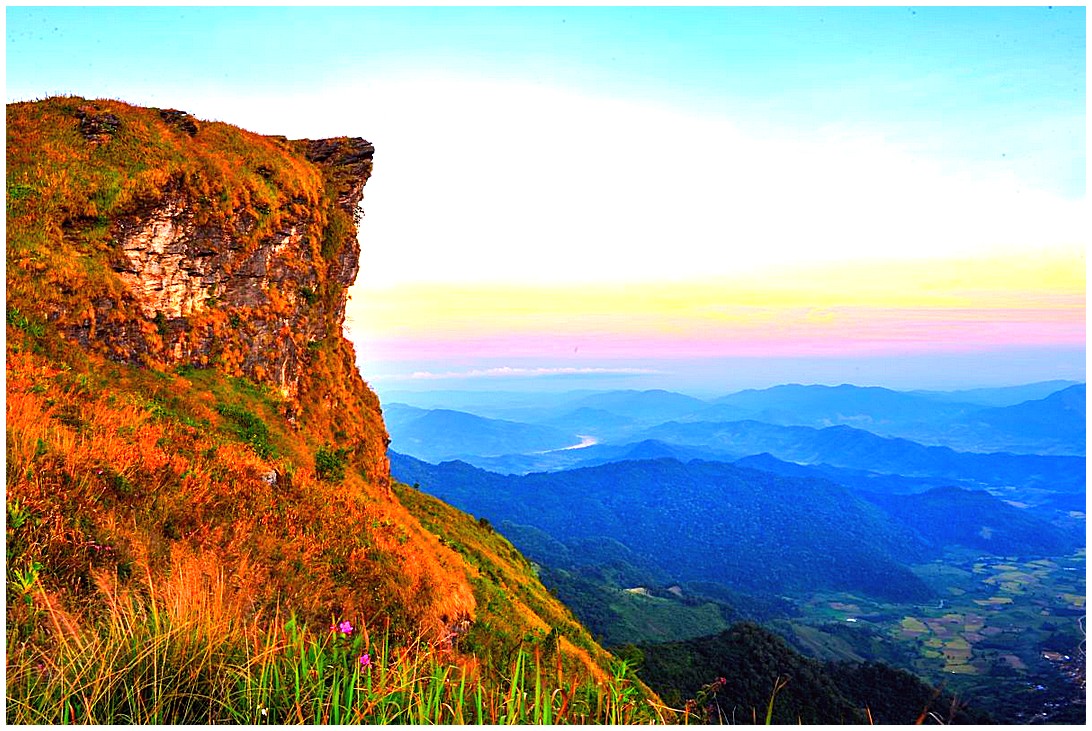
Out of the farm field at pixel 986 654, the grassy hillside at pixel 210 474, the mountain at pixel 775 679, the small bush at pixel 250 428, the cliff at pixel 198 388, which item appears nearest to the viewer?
the grassy hillside at pixel 210 474

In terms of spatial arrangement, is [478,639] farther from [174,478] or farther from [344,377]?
[344,377]

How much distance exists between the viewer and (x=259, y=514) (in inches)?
413

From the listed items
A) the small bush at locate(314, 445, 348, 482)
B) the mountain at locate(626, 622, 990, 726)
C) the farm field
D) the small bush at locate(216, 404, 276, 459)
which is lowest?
the farm field

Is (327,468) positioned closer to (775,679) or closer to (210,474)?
(210,474)

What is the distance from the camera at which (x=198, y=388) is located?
18453mm

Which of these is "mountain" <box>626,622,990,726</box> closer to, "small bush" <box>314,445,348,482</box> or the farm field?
the farm field

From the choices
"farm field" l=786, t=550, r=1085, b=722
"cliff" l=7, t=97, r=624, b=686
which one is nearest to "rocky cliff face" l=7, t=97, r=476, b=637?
"cliff" l=7, t=97, r=624, b=686

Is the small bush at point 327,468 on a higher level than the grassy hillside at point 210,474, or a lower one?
lower

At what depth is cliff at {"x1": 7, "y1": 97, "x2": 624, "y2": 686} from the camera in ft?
23.2

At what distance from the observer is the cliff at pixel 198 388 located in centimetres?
708

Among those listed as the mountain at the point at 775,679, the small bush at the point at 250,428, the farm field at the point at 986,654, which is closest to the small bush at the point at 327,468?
the small bush at the point at 250,428

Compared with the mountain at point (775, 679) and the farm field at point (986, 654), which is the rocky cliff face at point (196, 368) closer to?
the mountain at point (775, 679)

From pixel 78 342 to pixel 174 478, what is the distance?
361 inches

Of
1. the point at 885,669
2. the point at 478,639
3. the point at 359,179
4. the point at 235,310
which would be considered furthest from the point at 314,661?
the point at 885,669
